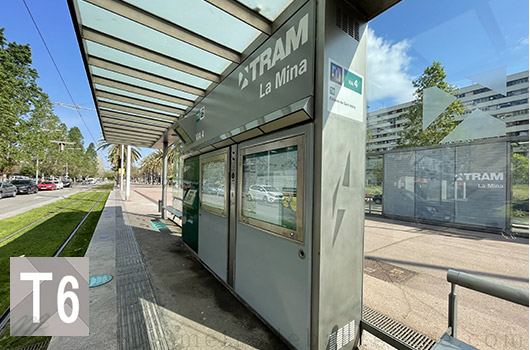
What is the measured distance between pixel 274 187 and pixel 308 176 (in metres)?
0.61

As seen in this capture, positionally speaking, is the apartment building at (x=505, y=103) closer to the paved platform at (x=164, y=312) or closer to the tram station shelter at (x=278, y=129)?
the tram station shelter at (x=278, y=129)

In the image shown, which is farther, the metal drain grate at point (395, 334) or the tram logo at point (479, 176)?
the tram logo at point (479, 176)

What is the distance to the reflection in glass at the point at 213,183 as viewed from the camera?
12.6 ft

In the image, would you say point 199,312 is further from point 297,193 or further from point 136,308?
point 297,193

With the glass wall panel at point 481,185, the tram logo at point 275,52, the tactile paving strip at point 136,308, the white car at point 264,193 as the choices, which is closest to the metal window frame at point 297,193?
the white car at point 264,193

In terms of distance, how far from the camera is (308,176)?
84.6 inches

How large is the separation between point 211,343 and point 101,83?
4.91 metres

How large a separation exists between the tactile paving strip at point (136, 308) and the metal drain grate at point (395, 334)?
2.12m

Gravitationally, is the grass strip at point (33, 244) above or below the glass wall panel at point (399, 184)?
below

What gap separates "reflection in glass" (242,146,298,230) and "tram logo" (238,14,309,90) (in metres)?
1.04

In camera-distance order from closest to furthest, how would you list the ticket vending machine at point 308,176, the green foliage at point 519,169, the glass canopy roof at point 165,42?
the ticket vending machine at point 308,176 < the glass canopy roof at point 165,42 < the green foliage at point 519,169

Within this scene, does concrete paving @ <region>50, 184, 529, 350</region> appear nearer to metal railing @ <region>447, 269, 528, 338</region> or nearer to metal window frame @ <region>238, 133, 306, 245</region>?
metal railing @ <region>447, 269, 528, 338</region>

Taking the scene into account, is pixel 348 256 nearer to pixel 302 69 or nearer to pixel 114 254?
pixel 302 69

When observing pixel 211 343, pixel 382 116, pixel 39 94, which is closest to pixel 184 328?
pixel 211 343
